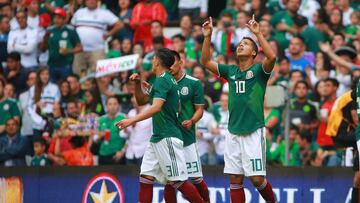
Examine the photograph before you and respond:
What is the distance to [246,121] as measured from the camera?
15102mm

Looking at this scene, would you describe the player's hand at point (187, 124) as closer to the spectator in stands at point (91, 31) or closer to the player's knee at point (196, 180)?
the player's knee at point (196, 180)

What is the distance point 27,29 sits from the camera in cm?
2375

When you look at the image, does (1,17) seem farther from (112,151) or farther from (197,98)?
(197,98)

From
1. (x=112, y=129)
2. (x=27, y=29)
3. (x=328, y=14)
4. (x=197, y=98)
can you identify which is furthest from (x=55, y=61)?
(x=197, y=98)

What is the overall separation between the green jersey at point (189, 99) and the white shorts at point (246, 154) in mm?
1016

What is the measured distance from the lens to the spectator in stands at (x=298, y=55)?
2123cm

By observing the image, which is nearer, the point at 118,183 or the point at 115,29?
the point at 118,183

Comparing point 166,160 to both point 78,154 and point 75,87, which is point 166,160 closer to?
point 78,154

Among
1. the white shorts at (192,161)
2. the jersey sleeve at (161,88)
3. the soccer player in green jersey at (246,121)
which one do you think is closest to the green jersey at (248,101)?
the soccer player in green jersey at (246,121)

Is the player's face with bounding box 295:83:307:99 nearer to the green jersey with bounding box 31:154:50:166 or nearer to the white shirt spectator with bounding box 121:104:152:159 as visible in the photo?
the white shirt spectator with bounding box 121:104:152:159

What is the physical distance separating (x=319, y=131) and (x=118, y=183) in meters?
3.41

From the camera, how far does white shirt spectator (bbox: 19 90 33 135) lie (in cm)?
2134

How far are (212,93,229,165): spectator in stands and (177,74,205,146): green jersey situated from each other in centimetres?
305

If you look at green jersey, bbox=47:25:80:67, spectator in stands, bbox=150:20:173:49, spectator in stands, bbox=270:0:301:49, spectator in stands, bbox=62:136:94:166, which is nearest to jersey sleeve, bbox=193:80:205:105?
spectator in stands, bbox=62:136:94:166
